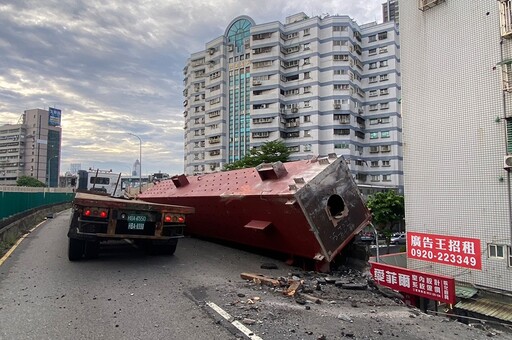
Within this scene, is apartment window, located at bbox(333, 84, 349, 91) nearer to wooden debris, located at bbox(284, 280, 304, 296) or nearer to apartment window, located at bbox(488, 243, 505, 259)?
apartment window, located at bbox(488, 243, 505, 259)

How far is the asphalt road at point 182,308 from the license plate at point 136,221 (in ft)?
2.60

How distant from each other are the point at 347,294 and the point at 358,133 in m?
45.5

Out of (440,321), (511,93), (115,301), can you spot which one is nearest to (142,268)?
(115,301)

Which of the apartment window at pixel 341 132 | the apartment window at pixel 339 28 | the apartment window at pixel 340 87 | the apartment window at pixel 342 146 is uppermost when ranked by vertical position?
the apartment window at pixel 339 28

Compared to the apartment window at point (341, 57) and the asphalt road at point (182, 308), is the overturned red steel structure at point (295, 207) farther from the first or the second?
the apartment window at point (341, 57)

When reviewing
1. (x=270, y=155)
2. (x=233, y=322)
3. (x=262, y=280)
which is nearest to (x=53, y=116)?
(x=270, y=155)

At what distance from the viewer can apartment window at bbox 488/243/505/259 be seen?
34.2 feet

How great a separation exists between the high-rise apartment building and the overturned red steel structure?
38555mm

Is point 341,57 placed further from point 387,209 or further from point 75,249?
point 75,249

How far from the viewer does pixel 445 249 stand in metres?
12.1

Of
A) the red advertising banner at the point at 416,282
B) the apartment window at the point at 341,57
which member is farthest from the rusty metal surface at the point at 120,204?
the apartment window at the point at 341,57

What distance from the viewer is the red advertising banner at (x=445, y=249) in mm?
11148

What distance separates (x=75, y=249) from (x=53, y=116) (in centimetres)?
11420

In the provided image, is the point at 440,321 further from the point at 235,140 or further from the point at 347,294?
the point at 235,140
